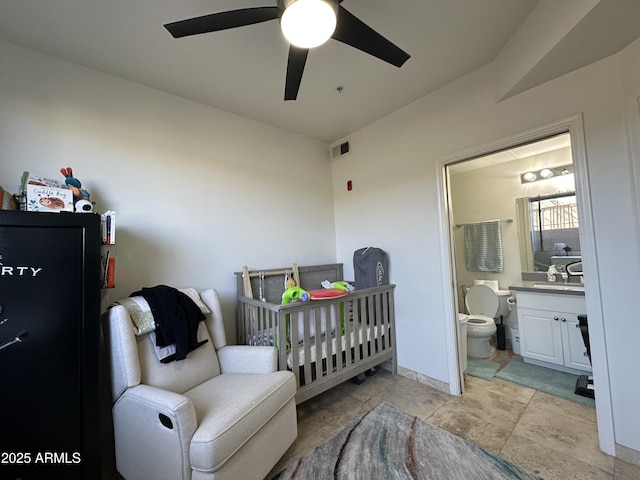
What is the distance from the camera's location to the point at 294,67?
146 centimetres

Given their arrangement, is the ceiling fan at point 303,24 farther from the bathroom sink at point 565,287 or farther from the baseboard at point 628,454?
the bathroom sink at point 565,287

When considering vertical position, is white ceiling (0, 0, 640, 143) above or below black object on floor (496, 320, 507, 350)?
above

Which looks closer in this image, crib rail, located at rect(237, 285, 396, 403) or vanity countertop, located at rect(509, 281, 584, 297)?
crib rail, located at rect(237, 285, 396, 403)

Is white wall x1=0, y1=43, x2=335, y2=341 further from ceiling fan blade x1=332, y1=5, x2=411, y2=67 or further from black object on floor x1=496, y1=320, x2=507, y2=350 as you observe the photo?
black object on floor x1=496, y1=320, x2=507, y2=350

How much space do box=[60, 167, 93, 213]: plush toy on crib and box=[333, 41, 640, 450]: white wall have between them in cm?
244

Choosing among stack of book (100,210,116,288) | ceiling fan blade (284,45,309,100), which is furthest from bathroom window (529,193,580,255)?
stack of book (100,210,116,288)

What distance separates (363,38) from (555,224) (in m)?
3.29

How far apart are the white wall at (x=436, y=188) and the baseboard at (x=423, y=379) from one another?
43 mm

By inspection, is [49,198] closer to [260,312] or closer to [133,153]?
[133,153]

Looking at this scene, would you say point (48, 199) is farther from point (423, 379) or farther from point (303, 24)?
point (423, 379)

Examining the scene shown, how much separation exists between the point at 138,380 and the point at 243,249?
1357mm

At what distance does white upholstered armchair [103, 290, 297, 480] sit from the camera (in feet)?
3.91

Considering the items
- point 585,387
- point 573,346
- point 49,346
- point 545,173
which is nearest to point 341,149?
point 545,173

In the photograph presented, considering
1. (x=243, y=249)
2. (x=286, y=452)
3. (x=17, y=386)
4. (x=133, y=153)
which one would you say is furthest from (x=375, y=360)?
(x=133, y=153)
